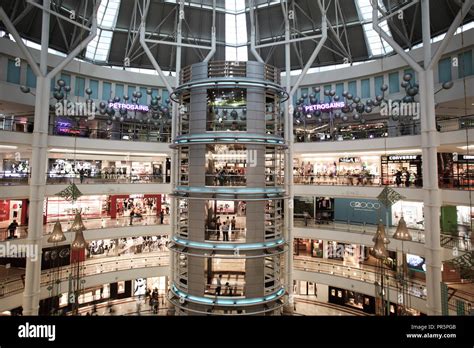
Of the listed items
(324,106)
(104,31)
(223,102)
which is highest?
(104,31)

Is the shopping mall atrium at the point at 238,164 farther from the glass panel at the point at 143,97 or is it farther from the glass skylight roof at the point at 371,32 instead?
the glass panel at the point at 143,97

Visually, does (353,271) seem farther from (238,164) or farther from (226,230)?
(238,164)

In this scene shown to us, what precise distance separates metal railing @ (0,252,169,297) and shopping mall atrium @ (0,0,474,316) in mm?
145

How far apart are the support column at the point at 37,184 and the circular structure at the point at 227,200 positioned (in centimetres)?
834

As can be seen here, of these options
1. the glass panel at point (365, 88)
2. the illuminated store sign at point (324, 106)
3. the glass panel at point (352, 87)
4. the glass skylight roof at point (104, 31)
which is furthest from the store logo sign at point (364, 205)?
the glass skylight roof at point (104, 31)

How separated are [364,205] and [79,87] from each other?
2637cm

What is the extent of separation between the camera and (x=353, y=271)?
2055cm

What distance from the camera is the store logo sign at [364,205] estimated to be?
2353cm

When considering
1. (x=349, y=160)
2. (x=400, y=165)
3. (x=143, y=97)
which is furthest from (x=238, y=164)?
(x=143, y=97)
